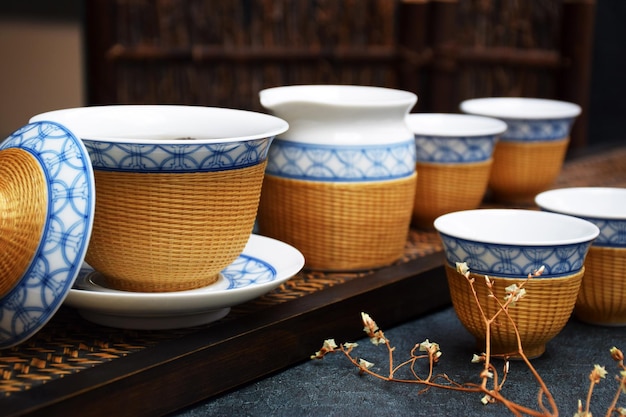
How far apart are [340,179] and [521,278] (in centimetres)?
24

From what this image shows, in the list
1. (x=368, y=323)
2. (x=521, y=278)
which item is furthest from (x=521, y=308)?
(x=368, y=323)

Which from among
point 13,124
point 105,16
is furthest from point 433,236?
point 13,124

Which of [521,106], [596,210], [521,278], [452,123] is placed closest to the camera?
[521,278]

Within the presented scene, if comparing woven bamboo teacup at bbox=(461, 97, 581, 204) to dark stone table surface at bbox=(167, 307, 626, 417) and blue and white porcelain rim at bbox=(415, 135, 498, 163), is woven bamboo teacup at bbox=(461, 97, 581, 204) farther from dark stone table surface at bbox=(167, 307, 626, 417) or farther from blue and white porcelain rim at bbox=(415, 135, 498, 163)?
dark stone table surface at bbox=(167, 307, 626, 417)

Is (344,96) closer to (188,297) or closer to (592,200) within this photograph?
(592,200)

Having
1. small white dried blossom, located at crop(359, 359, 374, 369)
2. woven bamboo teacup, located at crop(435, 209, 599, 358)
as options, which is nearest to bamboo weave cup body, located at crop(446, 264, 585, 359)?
woven bamboo teacup, located at crop(435, 209, 599, 358)

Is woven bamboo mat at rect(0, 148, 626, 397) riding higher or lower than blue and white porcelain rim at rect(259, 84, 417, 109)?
lower

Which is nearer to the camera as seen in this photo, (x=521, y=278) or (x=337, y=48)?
(x=521, y=278)

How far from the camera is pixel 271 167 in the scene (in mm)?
935

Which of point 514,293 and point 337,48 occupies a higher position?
point 337,48

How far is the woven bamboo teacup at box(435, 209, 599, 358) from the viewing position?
727 millimetres

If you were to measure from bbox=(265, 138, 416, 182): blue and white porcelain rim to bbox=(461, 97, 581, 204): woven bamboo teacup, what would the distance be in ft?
1.19

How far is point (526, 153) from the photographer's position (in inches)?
48.7

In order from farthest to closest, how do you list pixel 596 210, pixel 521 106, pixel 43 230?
pixel 521 106 → pixel 596 210 → pixel 43 230
